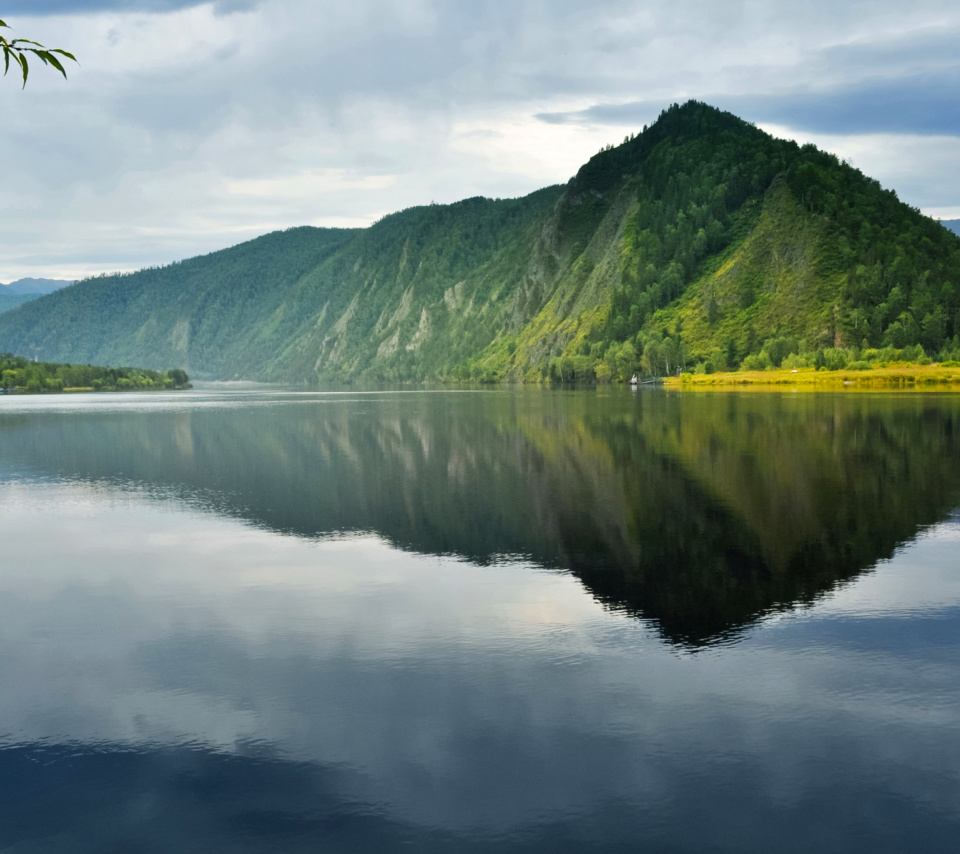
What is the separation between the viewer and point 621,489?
3212 cm

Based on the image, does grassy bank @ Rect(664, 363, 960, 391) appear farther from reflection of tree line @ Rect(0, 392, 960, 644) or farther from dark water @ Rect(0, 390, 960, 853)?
dark water @ Rect(0, 390, 960, 853)

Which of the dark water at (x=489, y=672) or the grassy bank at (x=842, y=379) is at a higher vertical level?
the dark water at (x=489, y=672)

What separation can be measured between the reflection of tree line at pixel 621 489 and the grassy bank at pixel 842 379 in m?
88.1

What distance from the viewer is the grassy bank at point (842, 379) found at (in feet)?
491

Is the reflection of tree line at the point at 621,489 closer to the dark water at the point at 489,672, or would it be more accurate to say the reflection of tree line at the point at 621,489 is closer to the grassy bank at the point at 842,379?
the dark water at the point at 489,672

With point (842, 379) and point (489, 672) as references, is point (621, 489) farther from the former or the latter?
point (842, 379)

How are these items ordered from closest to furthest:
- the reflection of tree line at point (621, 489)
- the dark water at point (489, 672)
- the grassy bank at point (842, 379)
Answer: the dark water at point (489, 672), the reflection of tree line at point (621, 489), the grassy bank at point (842, 379)

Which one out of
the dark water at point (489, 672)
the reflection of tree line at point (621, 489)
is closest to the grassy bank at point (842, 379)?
the reflection of tree line at point (621, 489)

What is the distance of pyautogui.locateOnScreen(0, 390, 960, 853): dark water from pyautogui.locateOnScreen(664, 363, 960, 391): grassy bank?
128m

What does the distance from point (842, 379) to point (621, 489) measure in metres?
140

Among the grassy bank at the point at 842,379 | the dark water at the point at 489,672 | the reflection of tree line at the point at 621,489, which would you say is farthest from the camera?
the grassy bank at the point at 842,379

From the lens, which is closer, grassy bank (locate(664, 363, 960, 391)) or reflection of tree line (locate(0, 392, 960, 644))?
reflection of tree line (locate(0, 392, 960, 644))

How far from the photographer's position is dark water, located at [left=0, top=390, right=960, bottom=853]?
9773mm

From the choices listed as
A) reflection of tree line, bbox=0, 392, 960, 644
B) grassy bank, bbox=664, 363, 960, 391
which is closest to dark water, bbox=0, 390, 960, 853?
reflection of tree line, bbox=0, 392, 960, 644
